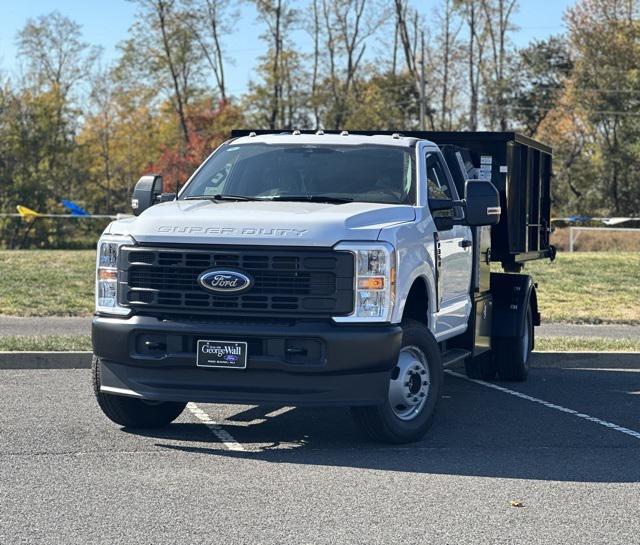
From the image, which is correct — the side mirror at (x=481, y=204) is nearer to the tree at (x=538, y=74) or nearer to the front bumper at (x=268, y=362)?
the front bumper at (x=268, y=362)

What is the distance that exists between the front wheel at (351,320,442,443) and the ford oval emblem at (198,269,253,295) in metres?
1.22

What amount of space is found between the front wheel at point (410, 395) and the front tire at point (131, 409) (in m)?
1.62

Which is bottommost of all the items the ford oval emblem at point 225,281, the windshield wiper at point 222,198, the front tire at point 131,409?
the front tire at point 131,409

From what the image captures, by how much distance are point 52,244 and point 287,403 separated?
41.3m

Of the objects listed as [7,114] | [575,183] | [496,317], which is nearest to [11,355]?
[496,317]

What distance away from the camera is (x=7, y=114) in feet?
173

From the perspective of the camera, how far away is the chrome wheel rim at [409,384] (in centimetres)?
883

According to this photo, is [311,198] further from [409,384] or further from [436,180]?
[409,384]

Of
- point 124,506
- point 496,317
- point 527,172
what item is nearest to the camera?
point 124,506

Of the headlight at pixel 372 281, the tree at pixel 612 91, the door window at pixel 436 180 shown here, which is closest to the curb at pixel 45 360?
the door window at pixel 436 180

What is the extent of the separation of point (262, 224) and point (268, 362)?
3.12 feet

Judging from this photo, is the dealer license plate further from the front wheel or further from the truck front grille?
the front wheel

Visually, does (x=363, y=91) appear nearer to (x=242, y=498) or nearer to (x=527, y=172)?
(x=527, y=172)

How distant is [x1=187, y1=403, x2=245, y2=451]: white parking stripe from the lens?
28.6 ft
